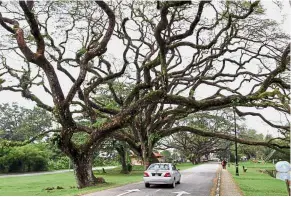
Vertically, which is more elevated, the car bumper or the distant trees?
the distant trees

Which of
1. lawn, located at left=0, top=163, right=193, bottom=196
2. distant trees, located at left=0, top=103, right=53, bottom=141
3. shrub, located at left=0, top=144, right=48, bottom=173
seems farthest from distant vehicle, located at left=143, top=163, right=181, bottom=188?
distant trees, located at left=0, top=103, right=53, bottom=141

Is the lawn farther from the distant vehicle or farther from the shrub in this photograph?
the shrub

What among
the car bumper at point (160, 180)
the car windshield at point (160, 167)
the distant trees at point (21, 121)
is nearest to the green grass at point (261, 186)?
the car bumper at point (160, 180)

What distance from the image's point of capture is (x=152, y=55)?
2578cm

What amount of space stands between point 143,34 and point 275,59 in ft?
30.0

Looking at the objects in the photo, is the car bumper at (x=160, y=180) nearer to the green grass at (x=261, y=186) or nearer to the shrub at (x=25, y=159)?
the green grass at (x=261, y=186)

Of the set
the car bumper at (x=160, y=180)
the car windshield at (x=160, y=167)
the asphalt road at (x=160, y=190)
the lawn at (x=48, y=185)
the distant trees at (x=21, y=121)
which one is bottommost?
the lawn at (x=48, y=185)

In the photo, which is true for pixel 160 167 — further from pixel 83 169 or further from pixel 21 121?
pixel 21 121

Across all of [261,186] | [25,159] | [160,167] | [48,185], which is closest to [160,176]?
[160,167]

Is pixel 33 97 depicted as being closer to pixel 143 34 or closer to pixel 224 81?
pixel 143 34

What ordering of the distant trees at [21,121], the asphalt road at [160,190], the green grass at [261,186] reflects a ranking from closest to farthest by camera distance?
the asphalt road at [160,190]
the green grass at [261,186]
the distant trees at [21,121]

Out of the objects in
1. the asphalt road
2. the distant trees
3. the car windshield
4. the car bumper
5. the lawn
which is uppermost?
the distant trees

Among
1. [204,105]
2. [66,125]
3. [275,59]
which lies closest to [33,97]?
[66,125]

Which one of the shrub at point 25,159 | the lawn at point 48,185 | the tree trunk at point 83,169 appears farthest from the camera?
the shrub at point 25,159
